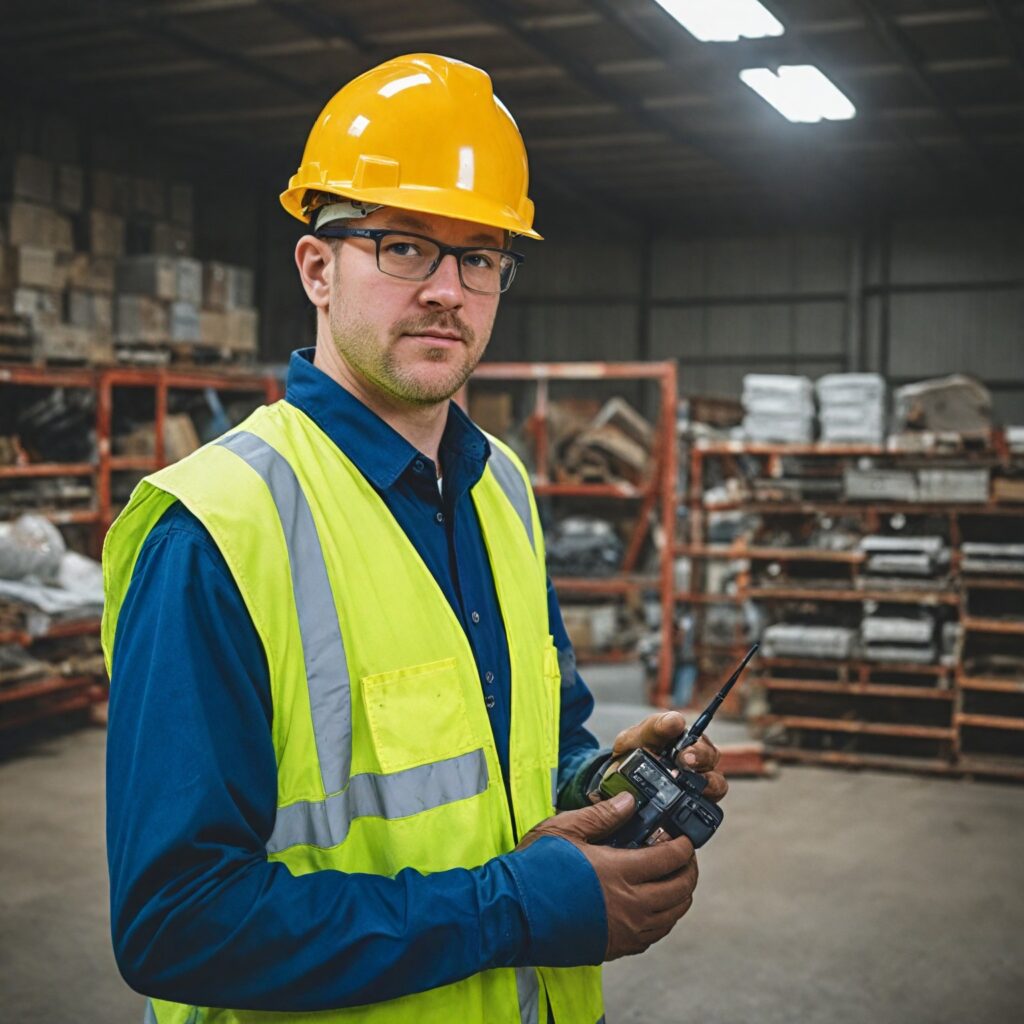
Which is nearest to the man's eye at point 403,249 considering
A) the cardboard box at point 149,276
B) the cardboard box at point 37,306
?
the cardboard box at point 37,306

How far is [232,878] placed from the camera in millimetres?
1372

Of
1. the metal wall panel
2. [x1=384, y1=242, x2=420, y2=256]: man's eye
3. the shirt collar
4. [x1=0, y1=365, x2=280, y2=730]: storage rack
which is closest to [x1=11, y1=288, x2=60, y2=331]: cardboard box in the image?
[x1=0, y1=365, x2=280, y2=730]: storage rack

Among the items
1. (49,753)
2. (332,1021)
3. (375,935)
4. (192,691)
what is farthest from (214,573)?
(49,753)

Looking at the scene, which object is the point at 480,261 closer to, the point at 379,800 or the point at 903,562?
the point at 379,800

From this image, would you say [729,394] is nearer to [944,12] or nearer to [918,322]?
[918,322]

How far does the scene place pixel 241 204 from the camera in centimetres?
1394

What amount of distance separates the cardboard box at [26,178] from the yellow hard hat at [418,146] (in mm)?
8035

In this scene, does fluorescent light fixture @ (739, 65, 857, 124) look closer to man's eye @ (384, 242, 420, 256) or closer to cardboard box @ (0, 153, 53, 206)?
cardboard box @ (0, 153, 53, 206)

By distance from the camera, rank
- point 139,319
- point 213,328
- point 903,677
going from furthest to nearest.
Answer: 1. point 213,328
2. point 139,319
3. point 903,677

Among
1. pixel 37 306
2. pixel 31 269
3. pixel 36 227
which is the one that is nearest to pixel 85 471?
pixel 37 306

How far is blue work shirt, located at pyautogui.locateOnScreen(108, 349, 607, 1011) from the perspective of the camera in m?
1.36

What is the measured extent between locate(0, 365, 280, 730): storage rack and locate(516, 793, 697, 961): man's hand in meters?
6.64

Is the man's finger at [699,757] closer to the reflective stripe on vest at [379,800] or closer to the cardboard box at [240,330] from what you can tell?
the reflective stripe on vest at [379,800]

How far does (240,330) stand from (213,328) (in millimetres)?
354
